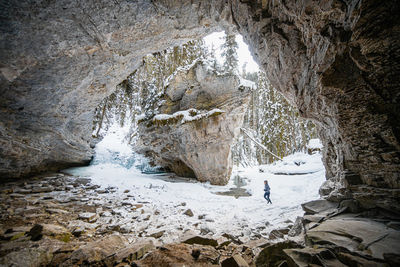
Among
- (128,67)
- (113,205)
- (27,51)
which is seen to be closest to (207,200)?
(113,205)

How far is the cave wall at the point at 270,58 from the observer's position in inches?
77.9

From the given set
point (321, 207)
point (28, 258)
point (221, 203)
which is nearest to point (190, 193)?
point (221, 203)

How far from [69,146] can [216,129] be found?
8535 mm

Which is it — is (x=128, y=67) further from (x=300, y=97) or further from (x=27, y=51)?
(x=300, y=97)

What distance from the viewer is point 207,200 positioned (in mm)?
7152

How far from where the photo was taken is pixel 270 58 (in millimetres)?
3533

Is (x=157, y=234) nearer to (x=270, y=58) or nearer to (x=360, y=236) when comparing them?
(x=360, y=236)

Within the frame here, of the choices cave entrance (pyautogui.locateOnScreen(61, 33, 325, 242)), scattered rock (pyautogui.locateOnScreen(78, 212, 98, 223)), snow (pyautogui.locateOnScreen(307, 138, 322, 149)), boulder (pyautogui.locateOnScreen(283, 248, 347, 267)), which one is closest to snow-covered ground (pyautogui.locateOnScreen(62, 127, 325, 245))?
cave entrance (pyautogui.locateOnScreen(61, 33, 325, 242))

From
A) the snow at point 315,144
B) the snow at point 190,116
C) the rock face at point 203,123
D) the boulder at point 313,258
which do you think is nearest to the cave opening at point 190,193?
the boulder at point 313,258

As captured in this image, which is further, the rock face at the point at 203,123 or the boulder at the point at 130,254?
the rock face at the point at 203,123

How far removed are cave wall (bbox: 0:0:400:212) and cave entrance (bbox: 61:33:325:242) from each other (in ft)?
8.02

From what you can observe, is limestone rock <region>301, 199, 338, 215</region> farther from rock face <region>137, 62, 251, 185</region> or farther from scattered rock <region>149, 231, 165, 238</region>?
rock face <region>137, 62, 251, 185</region>

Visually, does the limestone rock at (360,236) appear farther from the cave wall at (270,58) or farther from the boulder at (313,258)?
the cave wall at (270,58)

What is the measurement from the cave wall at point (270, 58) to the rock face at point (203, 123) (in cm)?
489
